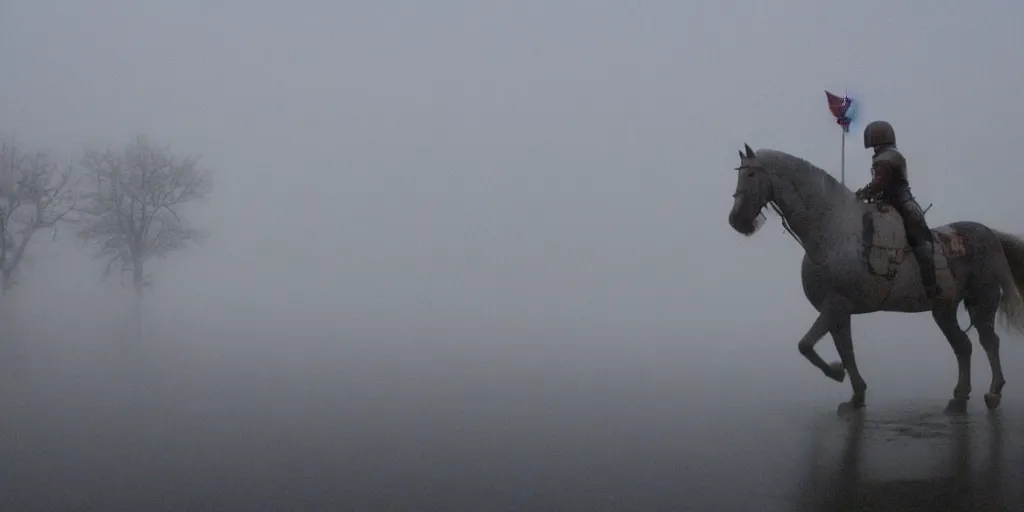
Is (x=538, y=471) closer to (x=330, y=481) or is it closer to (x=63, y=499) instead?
(x=330, y=481)

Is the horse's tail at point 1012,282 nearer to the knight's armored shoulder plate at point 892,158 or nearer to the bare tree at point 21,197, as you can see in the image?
the knight's armored shoulder plate at point 892,158

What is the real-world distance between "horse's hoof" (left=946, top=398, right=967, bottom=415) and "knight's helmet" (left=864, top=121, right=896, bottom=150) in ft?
8.53

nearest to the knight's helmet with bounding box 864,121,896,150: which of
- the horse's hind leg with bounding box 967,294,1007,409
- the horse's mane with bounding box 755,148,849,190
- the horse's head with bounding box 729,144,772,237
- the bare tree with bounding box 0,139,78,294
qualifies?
the horse's mane with bounding box 755,148,849,190

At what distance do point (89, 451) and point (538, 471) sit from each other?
10.7 ft

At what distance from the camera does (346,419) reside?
21.8 ft

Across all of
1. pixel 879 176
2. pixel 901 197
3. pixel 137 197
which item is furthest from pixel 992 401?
pixel 137 197

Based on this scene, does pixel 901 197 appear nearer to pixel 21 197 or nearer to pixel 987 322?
pixel 987 322

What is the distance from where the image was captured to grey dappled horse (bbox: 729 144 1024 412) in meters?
6.82

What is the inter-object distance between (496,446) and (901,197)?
4.61 metres

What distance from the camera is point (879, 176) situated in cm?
687

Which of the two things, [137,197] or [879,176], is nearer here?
[879,176]

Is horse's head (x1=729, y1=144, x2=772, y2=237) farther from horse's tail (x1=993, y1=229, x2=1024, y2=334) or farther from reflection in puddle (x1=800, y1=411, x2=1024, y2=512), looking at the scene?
horse's tail (x1=993, y1=229, x2=1024, y2=334)

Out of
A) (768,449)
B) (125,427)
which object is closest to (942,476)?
(768,449)

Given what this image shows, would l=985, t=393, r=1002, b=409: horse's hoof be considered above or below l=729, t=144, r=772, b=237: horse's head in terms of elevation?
below
